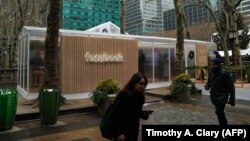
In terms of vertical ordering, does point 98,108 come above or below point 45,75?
below

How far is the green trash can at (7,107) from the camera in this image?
799 centimetres

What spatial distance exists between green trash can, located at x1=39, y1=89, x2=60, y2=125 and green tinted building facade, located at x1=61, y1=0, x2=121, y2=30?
37.8 meters

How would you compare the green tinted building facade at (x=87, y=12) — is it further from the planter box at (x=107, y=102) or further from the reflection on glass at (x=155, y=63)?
the planter box at (x=107, y=102)

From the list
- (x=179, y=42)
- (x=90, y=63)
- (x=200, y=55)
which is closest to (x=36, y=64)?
(x=90, y=63)

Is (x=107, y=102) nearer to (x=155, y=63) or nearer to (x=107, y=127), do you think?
(x=107, y=127)

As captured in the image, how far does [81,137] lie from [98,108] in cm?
308

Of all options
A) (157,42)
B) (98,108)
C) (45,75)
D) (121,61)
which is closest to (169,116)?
(98,108)

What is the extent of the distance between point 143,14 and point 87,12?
68.9ft

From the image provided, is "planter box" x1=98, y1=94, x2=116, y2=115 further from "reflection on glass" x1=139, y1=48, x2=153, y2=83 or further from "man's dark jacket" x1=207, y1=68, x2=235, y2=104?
"reflection on glass" x1=139, y1=48, x2=153, y2=83

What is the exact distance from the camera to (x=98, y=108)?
1069cm

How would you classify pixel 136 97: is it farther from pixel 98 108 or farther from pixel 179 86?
pixel 179 86

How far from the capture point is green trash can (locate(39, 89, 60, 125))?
878 cm

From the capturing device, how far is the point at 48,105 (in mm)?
8781

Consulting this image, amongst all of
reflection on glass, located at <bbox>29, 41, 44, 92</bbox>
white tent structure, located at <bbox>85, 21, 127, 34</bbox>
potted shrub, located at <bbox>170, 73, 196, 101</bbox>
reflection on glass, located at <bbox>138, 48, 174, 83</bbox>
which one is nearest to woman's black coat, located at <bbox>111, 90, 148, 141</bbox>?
potted shrub, located at <bbox>170, 73, 196, 101</bbox>
